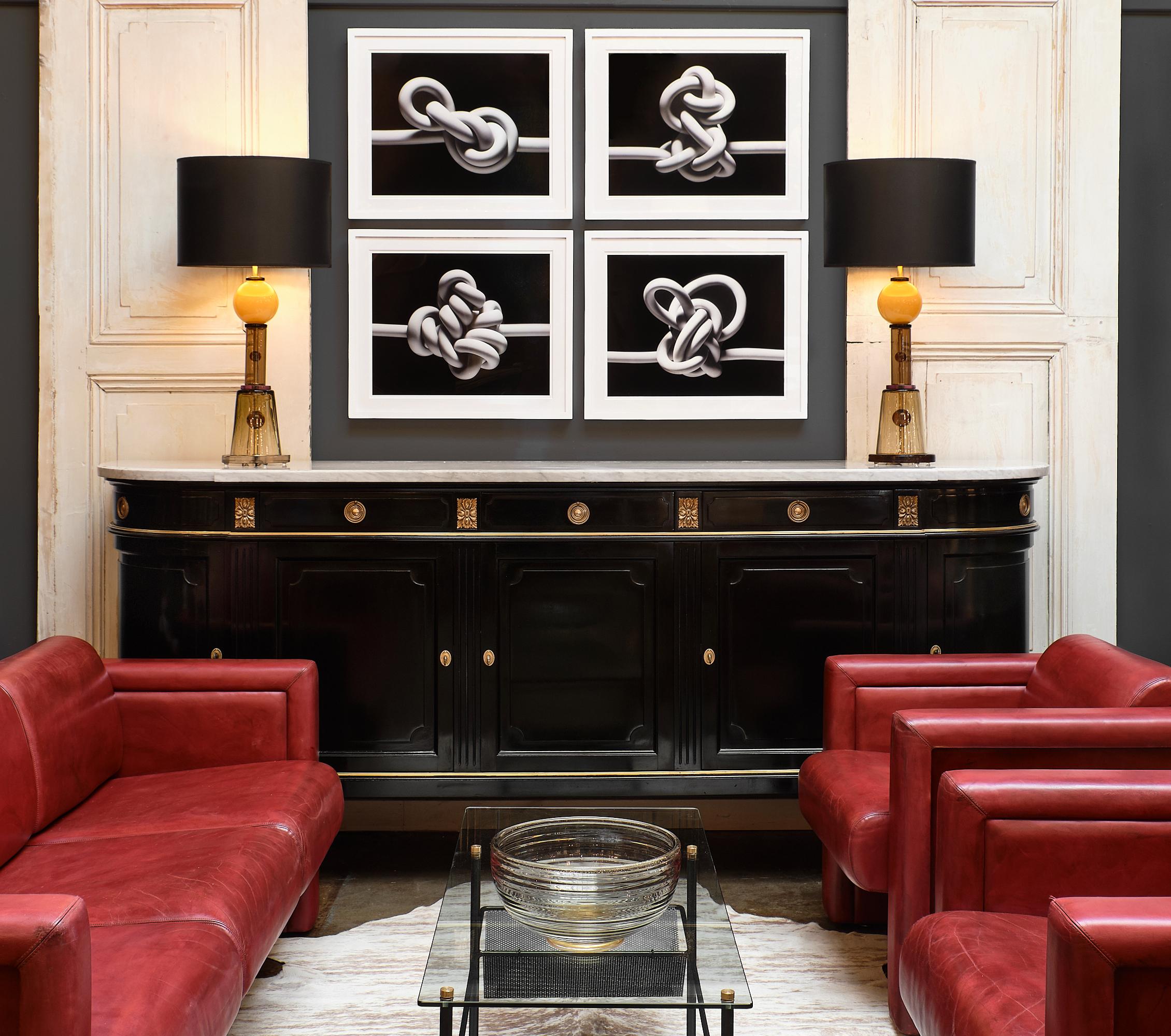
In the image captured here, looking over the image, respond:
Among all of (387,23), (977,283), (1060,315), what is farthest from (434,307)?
(1060,315)

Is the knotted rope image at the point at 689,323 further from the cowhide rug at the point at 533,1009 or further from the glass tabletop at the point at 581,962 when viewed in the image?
the glass tabletop at the point at 581,962

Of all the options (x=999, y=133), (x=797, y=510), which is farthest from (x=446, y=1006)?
(x=999, y=133)

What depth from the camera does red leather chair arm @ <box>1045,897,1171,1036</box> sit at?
130 centimetres

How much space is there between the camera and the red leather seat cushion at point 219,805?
7.41ft

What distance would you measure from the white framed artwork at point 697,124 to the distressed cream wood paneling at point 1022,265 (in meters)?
0.22

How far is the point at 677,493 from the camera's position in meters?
3.02

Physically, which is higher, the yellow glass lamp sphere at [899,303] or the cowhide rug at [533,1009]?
the yellow glass lamp sphere at [899,303]

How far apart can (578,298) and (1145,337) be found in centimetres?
185

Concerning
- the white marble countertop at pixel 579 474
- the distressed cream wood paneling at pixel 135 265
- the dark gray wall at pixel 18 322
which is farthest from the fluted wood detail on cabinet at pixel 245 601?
the dark gray wall at pixel 18 322

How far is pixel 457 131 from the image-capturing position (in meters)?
3.55

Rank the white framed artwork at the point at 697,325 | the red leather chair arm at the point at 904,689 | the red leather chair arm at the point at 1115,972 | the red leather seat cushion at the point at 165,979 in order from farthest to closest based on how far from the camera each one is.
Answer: the white framed artwork at the point at 697,325 < the red leather chair arm at the point at 904,689 < the red leather seat cushion at the point at 165,979 < the red leather chair arm at the point at 1115,972

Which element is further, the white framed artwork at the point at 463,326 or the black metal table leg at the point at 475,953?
the white framed artwork at the point at 463,326

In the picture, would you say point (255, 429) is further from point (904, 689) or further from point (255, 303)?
point (904, 689)

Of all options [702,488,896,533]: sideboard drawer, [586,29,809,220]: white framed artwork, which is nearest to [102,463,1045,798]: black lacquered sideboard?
[702,488,896,533]: sideboard drawer
